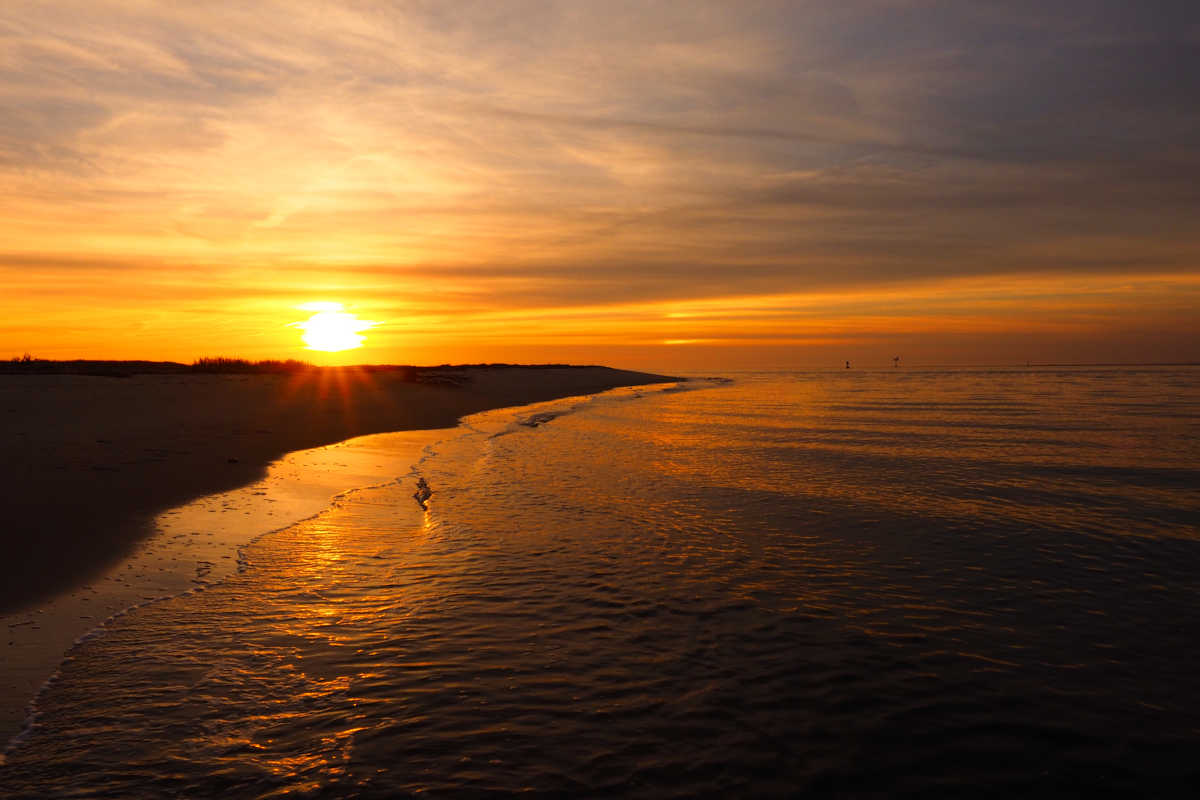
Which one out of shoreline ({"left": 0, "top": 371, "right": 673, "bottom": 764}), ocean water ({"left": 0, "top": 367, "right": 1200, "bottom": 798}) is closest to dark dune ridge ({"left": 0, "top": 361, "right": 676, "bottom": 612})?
shoreline ({"left": 0, "top": 371, "right": 673, "bottom": 764})

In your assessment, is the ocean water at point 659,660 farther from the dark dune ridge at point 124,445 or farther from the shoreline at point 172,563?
the dark dune ridge at point 124,445

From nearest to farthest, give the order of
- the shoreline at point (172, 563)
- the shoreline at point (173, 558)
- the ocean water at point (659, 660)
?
the ocean water at point (659, 660), the shoreline at point (172, 563), the shoreline at point (173, 558)

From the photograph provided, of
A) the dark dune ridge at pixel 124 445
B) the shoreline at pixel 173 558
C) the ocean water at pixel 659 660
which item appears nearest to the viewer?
the ocean water at pixel 659 660

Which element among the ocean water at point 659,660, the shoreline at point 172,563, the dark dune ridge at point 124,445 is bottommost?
the ocean water at point 659,660

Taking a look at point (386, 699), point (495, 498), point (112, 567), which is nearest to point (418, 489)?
point (495, 498)

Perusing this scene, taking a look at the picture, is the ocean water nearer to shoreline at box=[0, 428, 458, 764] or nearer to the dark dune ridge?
shoreline at box=[0, 428, 458, 764]

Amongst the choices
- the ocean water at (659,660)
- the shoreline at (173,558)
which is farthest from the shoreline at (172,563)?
the ocean water at (659,660)
